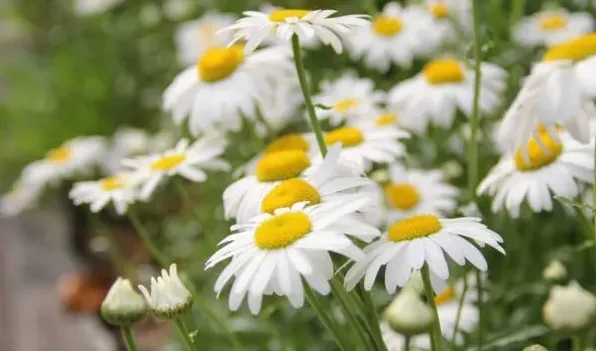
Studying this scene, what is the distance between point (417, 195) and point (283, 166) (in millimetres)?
237

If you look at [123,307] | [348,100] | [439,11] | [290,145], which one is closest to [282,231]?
[123,307]

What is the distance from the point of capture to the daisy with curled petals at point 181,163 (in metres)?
0.85

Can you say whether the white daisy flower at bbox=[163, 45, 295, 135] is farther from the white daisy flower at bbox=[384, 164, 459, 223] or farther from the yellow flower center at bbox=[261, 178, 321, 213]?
the yellow flower center at bbox=[261, 178, 321, 213]

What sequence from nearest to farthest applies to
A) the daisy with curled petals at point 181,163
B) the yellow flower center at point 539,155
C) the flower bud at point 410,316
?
1. the flower bud at point 410,316
2. the yellow flower center at point 539,155
3. the daisy with curled petals at point 181,163

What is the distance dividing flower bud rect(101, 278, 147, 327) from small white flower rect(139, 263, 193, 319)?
0.05 feet

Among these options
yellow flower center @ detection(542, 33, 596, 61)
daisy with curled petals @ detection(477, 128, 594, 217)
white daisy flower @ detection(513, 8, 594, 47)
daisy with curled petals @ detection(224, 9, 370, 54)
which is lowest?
white daisy flower @ detection(513, 8, 594, 47)

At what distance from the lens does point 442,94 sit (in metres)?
0.95

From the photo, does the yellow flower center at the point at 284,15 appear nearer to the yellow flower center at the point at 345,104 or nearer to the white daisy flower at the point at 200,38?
the yellow flower center at the point at 345,104

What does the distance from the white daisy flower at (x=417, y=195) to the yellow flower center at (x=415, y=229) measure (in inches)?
10.4

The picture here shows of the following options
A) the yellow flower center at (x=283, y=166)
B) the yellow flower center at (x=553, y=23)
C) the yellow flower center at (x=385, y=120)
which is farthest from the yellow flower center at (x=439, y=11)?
the yellow flower center at (x=283, y=166)

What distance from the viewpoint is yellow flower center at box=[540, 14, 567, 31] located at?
3.68 ft

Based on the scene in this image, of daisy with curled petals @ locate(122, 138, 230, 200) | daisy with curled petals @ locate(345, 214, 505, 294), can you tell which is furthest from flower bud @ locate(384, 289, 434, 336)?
daisy with curled petals @ locate(122, 138, 230, 200)

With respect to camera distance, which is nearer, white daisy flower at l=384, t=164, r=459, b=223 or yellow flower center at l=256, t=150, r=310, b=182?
yellow flower center at l=256, t=150, r=310, b=182

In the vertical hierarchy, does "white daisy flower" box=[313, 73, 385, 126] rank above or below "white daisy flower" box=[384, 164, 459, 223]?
above
